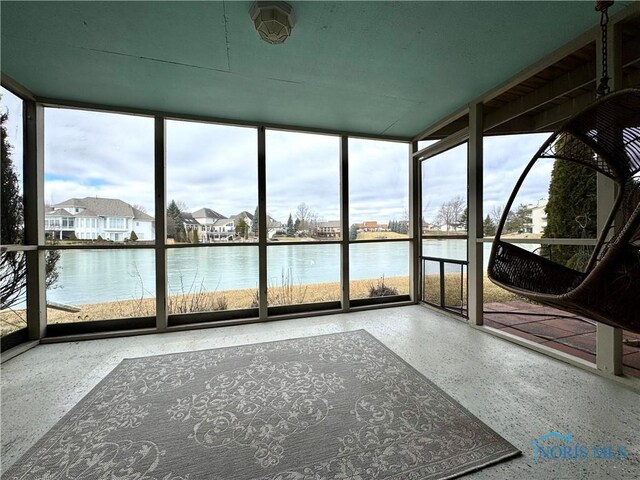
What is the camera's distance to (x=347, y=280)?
13.7 ft

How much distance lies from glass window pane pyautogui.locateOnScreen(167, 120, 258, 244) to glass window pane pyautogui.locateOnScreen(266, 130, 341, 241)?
30cm

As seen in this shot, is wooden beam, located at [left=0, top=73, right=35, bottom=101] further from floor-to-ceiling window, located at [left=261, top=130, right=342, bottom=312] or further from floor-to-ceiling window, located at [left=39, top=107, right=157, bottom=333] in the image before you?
floor-to-ceiling window, located at [left=261, top=130, right=342, bottom=312]

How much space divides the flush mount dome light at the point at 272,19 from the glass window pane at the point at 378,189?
95.2 inches

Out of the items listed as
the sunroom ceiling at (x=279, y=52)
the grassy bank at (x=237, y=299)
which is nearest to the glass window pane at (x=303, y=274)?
the grassy bank at (x=237, y=299)

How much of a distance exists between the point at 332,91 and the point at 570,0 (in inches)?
78.6

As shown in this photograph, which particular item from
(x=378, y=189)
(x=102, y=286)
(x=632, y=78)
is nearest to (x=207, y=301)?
(x=102, y=286)

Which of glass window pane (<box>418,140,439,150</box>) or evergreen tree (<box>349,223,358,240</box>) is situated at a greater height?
glass window pane (<box>418,140,439,150</box>)

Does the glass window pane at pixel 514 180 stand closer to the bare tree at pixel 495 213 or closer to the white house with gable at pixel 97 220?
the bare tree at pixel 495 213

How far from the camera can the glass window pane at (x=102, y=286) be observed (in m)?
3.20

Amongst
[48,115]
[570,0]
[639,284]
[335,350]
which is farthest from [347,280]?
[48,115]

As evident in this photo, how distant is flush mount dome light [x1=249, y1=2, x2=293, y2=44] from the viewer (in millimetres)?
1782

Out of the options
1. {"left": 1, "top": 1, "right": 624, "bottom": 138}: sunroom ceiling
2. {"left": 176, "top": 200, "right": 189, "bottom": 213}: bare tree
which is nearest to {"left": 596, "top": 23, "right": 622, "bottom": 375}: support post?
{"left": 1, "top": 1, "right": 624, "bottom": 138}: sunroom ceiling

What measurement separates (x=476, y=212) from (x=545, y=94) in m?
1.44

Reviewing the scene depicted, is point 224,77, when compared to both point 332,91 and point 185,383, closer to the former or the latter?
point 332,91
